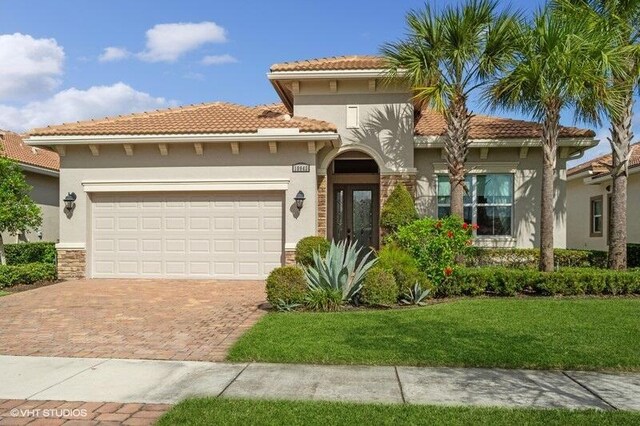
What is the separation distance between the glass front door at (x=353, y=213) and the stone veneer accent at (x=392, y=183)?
4.54 feet

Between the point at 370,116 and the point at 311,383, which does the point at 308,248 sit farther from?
the point at 311,383

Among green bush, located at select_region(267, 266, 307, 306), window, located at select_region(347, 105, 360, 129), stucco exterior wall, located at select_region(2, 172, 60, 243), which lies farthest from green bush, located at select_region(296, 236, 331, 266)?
stucco exterior wall, located at select_region(2, 172, 60, 243)

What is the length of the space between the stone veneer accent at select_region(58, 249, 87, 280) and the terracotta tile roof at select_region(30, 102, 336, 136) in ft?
10.9

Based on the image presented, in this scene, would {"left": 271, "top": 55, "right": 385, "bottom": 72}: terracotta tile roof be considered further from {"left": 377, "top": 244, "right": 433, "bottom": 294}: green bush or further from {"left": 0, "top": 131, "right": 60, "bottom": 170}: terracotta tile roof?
{"left": 0, "top": 131, "right": 60, "bottom": 170}: terracotta tile roof

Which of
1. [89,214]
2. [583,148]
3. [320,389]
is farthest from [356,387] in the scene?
[583,148]

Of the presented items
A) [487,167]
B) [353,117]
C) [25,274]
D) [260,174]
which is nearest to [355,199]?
[353,117]

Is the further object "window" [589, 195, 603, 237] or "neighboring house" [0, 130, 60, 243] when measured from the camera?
"window" [589, 195, 603, 237]

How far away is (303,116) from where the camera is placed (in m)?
15.3

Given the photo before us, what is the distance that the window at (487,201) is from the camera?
15.4 m

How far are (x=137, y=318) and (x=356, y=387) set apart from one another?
5.12 meters

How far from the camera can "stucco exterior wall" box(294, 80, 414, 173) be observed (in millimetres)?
14945

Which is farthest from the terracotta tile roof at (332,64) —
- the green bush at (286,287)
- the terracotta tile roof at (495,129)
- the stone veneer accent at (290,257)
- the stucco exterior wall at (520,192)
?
the green bush at (286,287)

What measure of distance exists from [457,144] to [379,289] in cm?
579

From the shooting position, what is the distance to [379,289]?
932 centimetres
